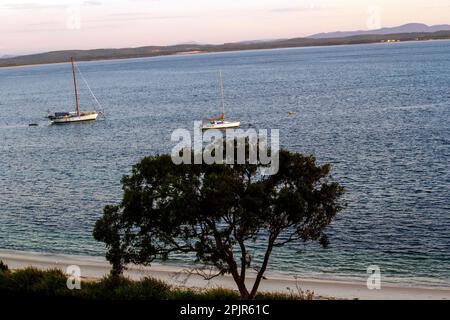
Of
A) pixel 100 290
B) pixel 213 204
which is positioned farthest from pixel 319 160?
pixel 213 204

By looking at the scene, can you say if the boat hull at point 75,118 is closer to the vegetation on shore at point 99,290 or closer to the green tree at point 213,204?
the vegetation on shore at point 99,290

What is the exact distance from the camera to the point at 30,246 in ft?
130

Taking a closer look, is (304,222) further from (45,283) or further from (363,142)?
(363,142)

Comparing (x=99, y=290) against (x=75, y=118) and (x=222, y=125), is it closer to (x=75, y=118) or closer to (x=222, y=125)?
(x=222, y=125)

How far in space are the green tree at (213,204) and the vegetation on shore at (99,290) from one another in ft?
3.53

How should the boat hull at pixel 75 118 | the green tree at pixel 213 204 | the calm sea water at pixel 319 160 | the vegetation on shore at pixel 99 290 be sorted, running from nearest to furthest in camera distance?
the green tree at pixel 213 204
the vegetation on shore at pixel 99 290
the calm sea water at pixel 319 160
the boat hull at pixel 75 118

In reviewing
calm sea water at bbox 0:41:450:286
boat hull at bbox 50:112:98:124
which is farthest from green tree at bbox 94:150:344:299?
boat hull at bbox 50:112:98:124

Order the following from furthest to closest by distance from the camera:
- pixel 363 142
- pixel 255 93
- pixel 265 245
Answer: pixel 255 93 → pixel 363 142 → pixel 265 245

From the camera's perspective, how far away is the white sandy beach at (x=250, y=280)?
27.8 metres

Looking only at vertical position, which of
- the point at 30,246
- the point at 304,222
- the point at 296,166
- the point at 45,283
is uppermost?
the point at 296,166

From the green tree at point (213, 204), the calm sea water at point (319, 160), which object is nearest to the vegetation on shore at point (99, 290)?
the green tree at point (213, 204)

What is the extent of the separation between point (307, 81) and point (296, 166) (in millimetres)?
141399

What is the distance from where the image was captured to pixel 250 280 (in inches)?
1203
